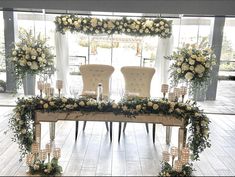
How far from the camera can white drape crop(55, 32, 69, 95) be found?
8.05 metres

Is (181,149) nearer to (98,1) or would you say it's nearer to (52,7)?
(98,1)

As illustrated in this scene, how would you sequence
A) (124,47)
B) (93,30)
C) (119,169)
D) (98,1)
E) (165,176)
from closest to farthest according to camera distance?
(165,176) → (119,169) → (98,1) → (93,30) → (124,47)

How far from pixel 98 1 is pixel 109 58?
306 cm

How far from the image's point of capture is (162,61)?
27.2 feet

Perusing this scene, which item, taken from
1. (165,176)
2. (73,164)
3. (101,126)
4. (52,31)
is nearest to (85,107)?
(73,164)

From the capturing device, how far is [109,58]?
28.6 feet

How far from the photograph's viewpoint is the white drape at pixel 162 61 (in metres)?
8.09

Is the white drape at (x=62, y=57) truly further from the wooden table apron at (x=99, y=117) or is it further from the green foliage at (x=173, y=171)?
the green foliage at (x=173, y=171)

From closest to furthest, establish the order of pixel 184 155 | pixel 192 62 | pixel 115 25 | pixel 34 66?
pixel 184 155, pixel 192 62, pixel 34 66, pixel 115 25

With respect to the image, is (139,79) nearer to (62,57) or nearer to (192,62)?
(192,62)

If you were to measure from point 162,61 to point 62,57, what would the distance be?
283 centimetres

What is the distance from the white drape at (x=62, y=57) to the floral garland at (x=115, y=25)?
0.95 metres

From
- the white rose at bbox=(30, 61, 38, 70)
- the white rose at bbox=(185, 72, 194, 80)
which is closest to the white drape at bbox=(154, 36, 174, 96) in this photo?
the white rose at bbox=(185, 72, 194, 80)

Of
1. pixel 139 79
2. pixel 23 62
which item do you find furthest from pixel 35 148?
pixel 139 79
